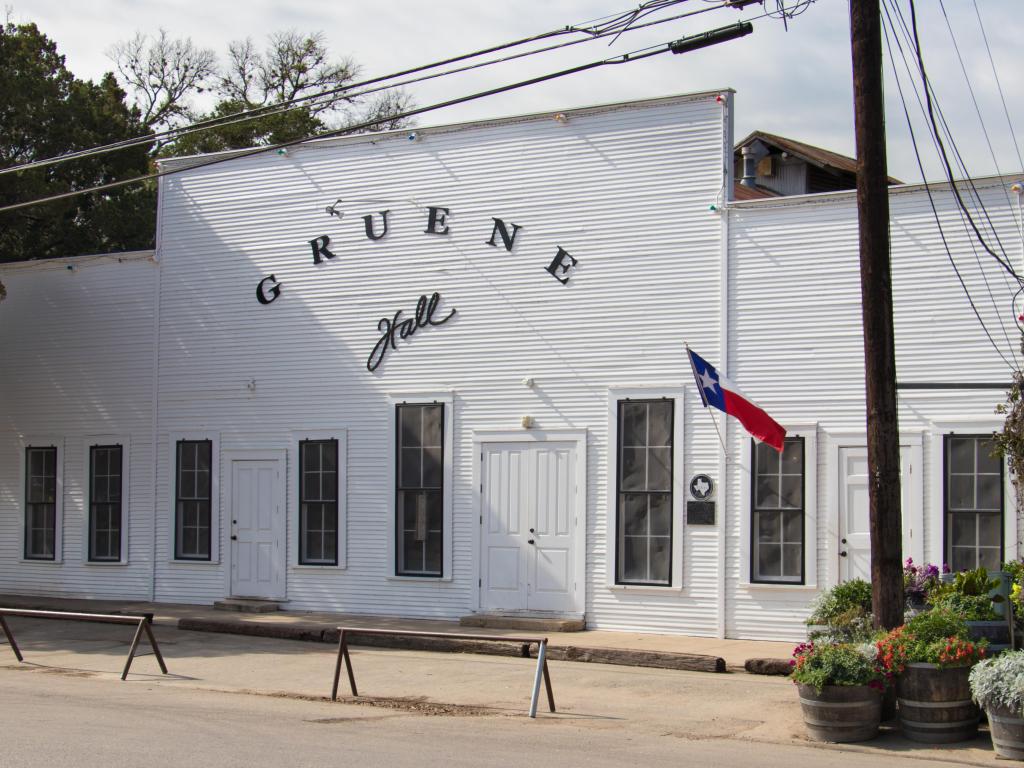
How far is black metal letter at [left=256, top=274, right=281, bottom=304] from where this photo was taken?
64.4 ft

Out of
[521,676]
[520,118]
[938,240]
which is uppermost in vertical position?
[520,118]

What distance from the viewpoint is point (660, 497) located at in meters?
16.8

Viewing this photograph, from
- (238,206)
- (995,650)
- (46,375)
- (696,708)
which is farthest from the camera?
(46,375)

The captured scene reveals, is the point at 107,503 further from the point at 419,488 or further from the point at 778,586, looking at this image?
the point at 778,586

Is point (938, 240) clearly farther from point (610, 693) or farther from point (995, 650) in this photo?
point (610, 693)

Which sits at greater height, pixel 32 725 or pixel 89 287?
pixel 89 287

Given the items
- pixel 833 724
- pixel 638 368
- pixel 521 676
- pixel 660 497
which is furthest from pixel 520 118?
pixel 833 724

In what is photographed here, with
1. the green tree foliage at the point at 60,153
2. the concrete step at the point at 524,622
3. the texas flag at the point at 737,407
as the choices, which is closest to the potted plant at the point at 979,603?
the texas flag at the point at 737,407

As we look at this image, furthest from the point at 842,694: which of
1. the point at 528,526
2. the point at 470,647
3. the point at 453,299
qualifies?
the point at 453,299

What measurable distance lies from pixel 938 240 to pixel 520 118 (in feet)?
19.4

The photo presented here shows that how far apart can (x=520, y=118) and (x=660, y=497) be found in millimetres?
5524

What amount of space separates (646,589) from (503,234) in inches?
204

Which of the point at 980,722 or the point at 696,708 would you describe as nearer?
the point at 980,722

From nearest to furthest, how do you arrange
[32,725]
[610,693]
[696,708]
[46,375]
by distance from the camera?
[32,725] → [696,708] → [610,693] → [46,375]
